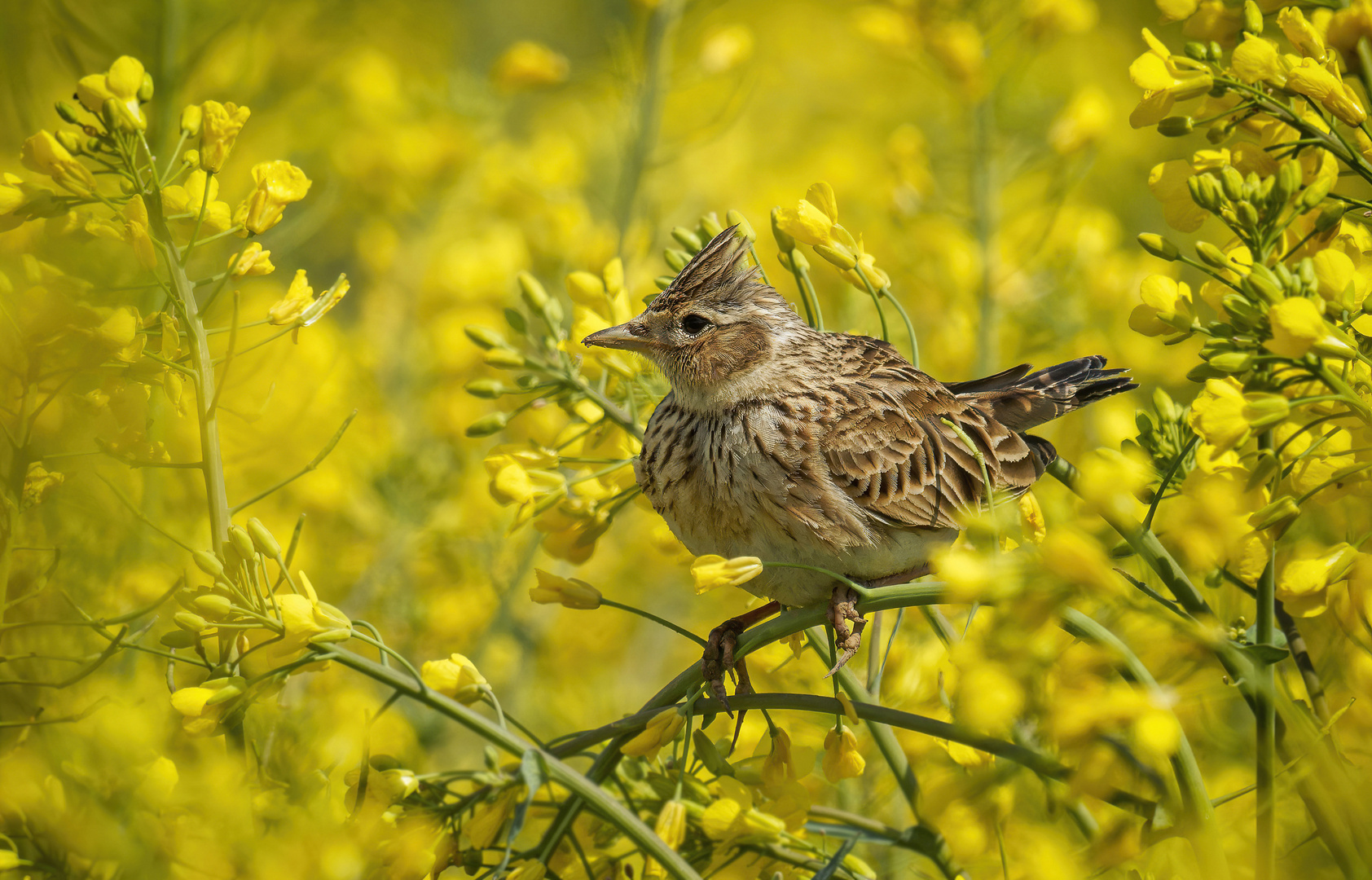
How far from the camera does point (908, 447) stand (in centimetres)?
254

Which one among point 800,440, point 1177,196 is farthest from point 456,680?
point 1177,196

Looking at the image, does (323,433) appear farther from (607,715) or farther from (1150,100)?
(1150,100)

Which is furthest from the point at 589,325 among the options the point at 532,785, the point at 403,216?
the point at 403,216

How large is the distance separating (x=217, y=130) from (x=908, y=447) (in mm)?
1619

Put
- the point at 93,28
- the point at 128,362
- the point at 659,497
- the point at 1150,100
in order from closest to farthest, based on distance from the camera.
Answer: the point at 128,362 < the point at 1150,100 < the point at 659,497 < the point at 93,28

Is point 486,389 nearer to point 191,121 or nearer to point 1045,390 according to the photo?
point 191,121

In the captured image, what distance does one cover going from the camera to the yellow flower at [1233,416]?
54.2 inches

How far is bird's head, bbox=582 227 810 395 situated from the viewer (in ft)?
8.27

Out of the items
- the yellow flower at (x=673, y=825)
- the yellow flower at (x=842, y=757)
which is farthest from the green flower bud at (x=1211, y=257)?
the yellow flower at (x=673, y=825)

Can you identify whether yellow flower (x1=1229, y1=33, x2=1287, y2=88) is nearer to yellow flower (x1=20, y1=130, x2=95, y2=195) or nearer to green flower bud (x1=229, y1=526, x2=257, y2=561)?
green flower bud (x1=229, y1=526, x2=257, y2=561)

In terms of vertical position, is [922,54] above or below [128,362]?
above

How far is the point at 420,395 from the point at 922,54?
2709mm

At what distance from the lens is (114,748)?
1.84 meters

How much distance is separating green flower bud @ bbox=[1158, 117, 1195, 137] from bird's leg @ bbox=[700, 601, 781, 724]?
1204mm
